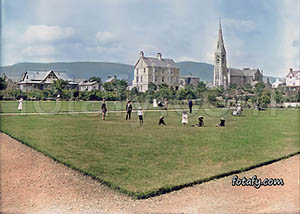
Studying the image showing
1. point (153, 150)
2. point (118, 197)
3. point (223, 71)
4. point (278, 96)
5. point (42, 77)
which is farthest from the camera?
point (278, 96)

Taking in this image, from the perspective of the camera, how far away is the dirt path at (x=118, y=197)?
586 centimetres

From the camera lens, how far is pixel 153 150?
977cm

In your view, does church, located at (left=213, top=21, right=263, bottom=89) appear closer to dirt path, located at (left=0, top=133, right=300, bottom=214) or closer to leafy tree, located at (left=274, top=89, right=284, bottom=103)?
leafy tree, located at (left=274, top=89, right=284, bottom=103)

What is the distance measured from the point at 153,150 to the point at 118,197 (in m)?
3.66

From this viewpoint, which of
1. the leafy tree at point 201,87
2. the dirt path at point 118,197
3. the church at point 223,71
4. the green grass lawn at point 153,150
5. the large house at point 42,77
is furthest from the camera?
the leafy tree at point 201,87

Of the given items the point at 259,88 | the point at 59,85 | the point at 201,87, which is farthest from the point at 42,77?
the point at 259,88

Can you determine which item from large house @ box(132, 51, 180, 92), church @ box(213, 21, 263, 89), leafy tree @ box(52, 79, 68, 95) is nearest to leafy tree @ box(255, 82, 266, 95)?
church @ box(213, 21, 263, 89)

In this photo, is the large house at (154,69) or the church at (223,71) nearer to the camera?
the large house at (154,69)

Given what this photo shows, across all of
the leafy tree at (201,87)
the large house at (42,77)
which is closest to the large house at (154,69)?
the large house at (42,77)

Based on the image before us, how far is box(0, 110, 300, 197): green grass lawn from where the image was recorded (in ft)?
23.9

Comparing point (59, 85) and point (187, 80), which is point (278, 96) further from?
point (59, 85)

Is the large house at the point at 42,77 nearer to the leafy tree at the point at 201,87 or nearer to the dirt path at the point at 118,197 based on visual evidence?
the dirt path at the point at 118,197

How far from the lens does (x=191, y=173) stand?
7500 mm

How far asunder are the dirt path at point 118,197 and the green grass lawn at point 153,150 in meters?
0.33
